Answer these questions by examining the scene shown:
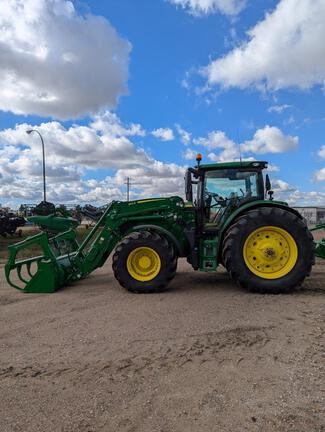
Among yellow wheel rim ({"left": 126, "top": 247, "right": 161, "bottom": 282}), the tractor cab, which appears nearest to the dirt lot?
yellow wheel rim ({"left": 126, "top": 247, "right": 161, "bottom": 282})

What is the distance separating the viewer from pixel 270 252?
6.39 metres

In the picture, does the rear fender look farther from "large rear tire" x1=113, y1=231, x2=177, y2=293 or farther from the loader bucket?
the loader bucket

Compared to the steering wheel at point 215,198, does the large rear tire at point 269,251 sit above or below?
below

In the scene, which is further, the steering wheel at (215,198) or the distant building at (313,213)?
the distant building at (313,213)

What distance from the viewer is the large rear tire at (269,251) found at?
6.30 meters

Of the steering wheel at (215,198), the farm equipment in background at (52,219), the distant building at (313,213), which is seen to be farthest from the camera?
the distant building at (313,213)

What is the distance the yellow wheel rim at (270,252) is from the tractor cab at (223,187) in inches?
40.9

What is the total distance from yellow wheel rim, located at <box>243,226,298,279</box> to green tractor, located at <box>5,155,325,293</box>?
0.02m

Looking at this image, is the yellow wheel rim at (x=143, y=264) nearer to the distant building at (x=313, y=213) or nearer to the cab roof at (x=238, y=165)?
the cab roof at (x=238, y=165)

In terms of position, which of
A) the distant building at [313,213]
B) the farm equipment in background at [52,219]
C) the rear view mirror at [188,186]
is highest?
the distant building at [313,213]

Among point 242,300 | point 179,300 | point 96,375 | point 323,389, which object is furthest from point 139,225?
point 323,389

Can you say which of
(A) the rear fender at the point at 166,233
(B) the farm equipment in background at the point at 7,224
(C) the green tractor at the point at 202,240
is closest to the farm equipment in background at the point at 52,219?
(C) the green tractor at the point at 202,240

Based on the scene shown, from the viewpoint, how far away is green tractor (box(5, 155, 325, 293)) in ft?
20.8

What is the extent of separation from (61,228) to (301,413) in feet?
21.3
